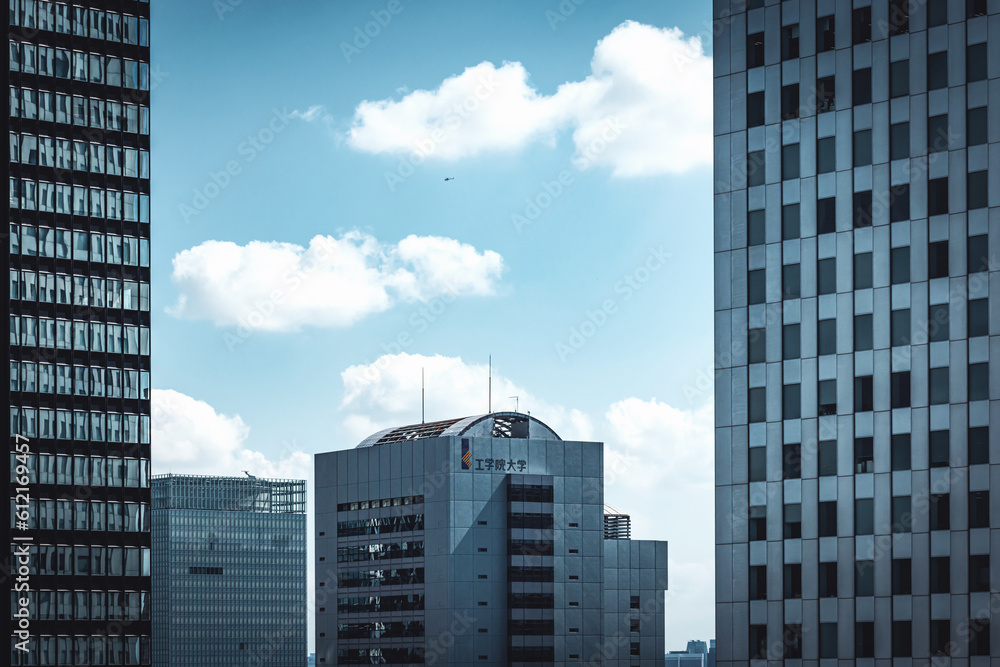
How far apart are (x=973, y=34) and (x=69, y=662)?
90943mm

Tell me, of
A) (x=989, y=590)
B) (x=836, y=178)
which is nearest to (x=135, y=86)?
(x=836, y=178)

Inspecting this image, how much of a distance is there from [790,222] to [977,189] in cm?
1277

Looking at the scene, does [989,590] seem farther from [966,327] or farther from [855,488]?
[966,327]

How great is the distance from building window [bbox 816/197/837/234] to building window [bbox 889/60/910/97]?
7.82 metres

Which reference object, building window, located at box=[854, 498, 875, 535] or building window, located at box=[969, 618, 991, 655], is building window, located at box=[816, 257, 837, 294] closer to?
building window, located at box=[854, 498, 875, 535]

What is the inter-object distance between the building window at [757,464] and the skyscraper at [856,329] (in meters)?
0.11

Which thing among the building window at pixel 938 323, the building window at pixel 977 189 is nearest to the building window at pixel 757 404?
the building window at pixel 938 323

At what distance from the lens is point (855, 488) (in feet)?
295

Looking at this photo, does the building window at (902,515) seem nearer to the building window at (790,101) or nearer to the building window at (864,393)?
the building window at (864,393)

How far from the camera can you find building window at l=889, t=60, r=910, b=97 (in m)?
90.1

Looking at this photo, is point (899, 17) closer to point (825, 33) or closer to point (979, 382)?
point (825, 33)

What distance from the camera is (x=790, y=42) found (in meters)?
96.0

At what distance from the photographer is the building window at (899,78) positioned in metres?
90.1

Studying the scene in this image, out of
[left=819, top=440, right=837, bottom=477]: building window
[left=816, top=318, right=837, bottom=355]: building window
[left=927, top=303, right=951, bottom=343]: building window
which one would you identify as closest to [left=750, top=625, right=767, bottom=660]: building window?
[left=819, top=440, right=837, bottom=477]: building window
